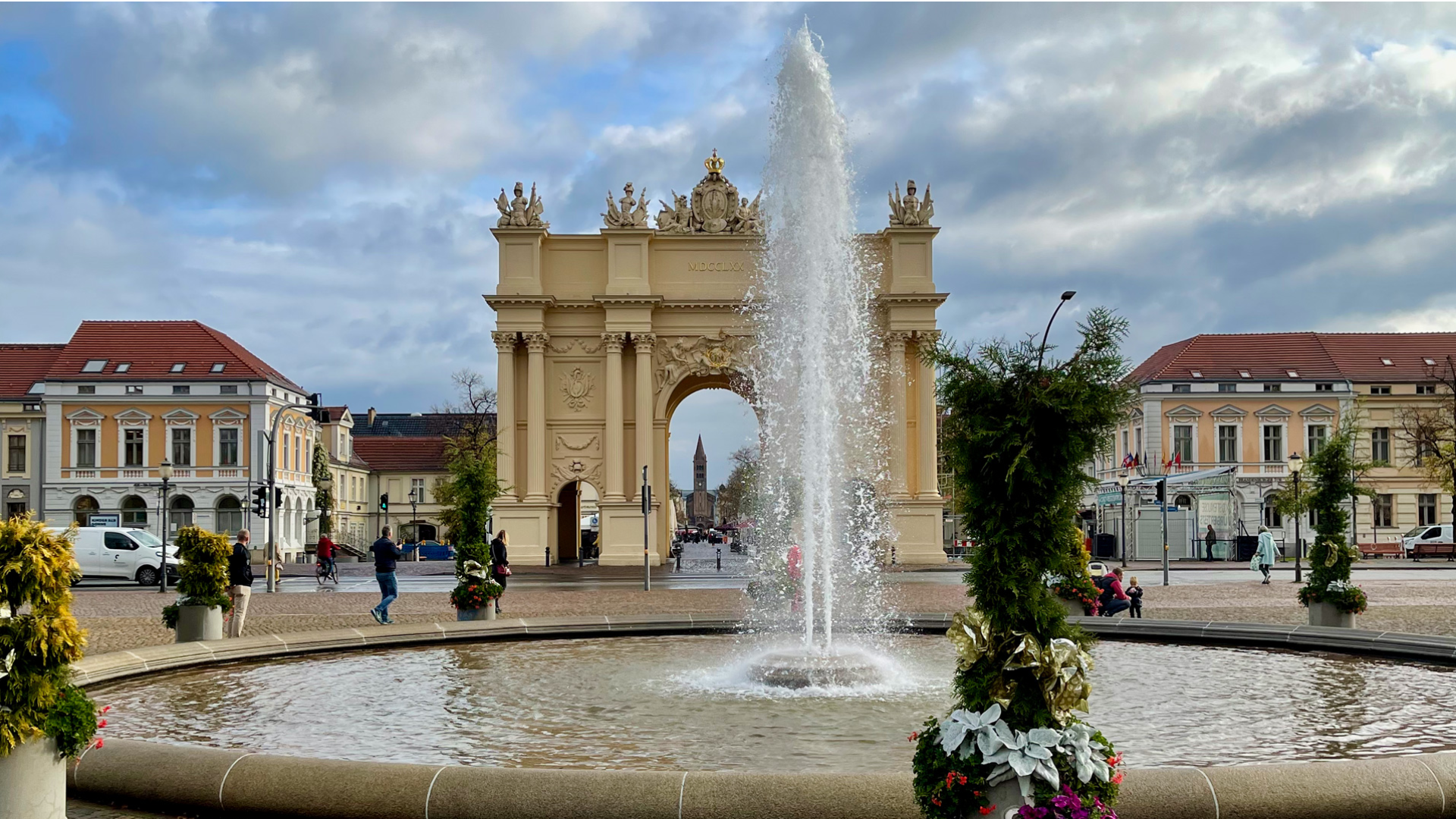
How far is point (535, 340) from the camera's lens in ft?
163

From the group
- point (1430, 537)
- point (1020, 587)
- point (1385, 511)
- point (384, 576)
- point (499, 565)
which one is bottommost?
point (1430, 537)

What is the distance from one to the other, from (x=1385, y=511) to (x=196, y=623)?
72.1 metres

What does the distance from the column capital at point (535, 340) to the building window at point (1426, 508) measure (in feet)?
173

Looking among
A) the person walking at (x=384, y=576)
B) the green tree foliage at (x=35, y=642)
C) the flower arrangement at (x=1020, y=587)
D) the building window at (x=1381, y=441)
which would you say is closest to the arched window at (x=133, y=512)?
the person walking at (x=384, y=576)

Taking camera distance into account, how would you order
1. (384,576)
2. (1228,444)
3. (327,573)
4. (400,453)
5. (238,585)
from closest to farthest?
(238,585) → (384,576) → (327,573) → (1228,444) → (400,453)

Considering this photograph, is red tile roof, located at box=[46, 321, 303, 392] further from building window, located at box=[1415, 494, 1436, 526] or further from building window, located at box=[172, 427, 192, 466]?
building window, located at box=[1415, 494, 1436, 526]

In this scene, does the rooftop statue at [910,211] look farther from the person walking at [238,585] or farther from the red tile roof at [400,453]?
the red tile roof at [400,453]

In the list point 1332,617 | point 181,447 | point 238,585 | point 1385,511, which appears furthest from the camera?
point 1385,511

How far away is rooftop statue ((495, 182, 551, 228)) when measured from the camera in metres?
49.4

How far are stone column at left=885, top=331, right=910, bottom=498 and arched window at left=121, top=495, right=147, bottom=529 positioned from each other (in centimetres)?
4241

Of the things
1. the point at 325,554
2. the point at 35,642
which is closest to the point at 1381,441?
the point at 325,554

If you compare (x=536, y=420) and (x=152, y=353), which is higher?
(x=152, y=353)

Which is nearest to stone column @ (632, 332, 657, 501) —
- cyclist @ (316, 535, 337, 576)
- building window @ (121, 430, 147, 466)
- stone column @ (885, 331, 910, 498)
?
stone column @ (885, 331, 910, 498)

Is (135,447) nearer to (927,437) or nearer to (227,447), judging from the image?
(227,447)
